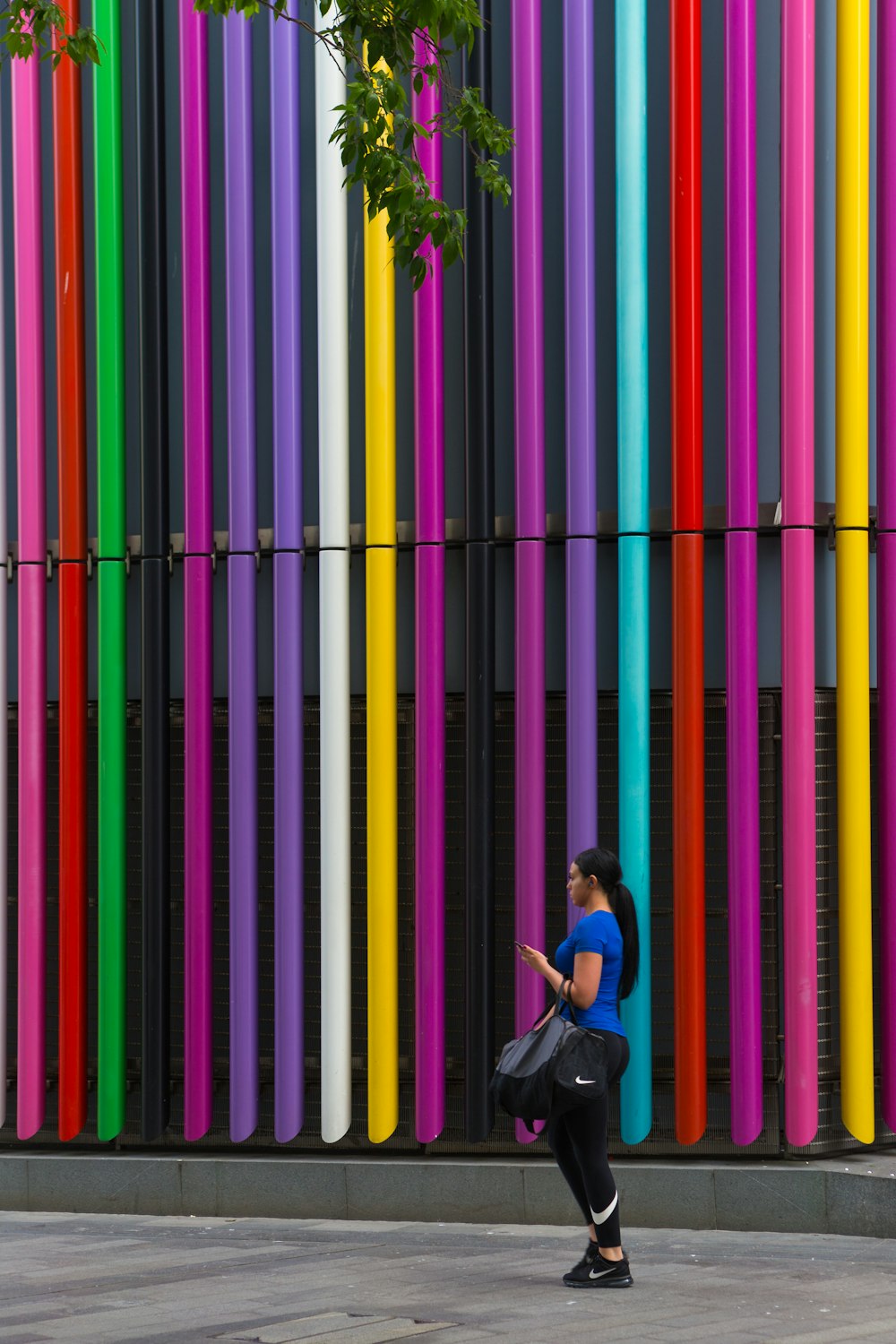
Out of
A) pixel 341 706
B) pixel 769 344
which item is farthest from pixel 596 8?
Answer: pixel 341 706

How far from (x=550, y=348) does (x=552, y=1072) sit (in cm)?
429

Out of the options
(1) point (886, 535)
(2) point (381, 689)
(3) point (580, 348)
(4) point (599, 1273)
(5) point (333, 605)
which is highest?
(3) point (580, 348)

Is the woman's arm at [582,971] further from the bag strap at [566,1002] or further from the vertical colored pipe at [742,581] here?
the vertical colored pipe at [742,581]

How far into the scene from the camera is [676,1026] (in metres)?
9.27

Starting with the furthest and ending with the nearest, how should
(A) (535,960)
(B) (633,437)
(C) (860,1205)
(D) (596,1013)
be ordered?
(B) (633,437) < (C) (860,1205) < (D) (596,1013) < (A) (535,960)

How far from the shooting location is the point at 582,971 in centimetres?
734

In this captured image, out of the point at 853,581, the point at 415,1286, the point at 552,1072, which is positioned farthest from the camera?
the point at 853,581

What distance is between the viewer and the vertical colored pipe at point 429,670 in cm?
958

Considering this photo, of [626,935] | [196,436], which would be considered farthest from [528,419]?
[626,935]

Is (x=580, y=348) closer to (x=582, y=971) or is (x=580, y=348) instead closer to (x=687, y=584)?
(x=687, y=584)

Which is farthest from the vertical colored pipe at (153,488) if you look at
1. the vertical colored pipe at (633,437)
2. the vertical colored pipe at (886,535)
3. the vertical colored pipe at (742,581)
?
the vertical colored pipe at (886,535)

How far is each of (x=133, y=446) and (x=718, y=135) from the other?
380 cm

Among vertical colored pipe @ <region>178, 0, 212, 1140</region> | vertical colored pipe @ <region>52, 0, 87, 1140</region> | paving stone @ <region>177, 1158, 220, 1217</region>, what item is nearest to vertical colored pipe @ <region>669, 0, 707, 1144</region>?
paving stone @ <region>177, 1158, 220, 1217</region>

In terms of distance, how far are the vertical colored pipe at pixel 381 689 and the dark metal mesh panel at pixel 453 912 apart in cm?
20
